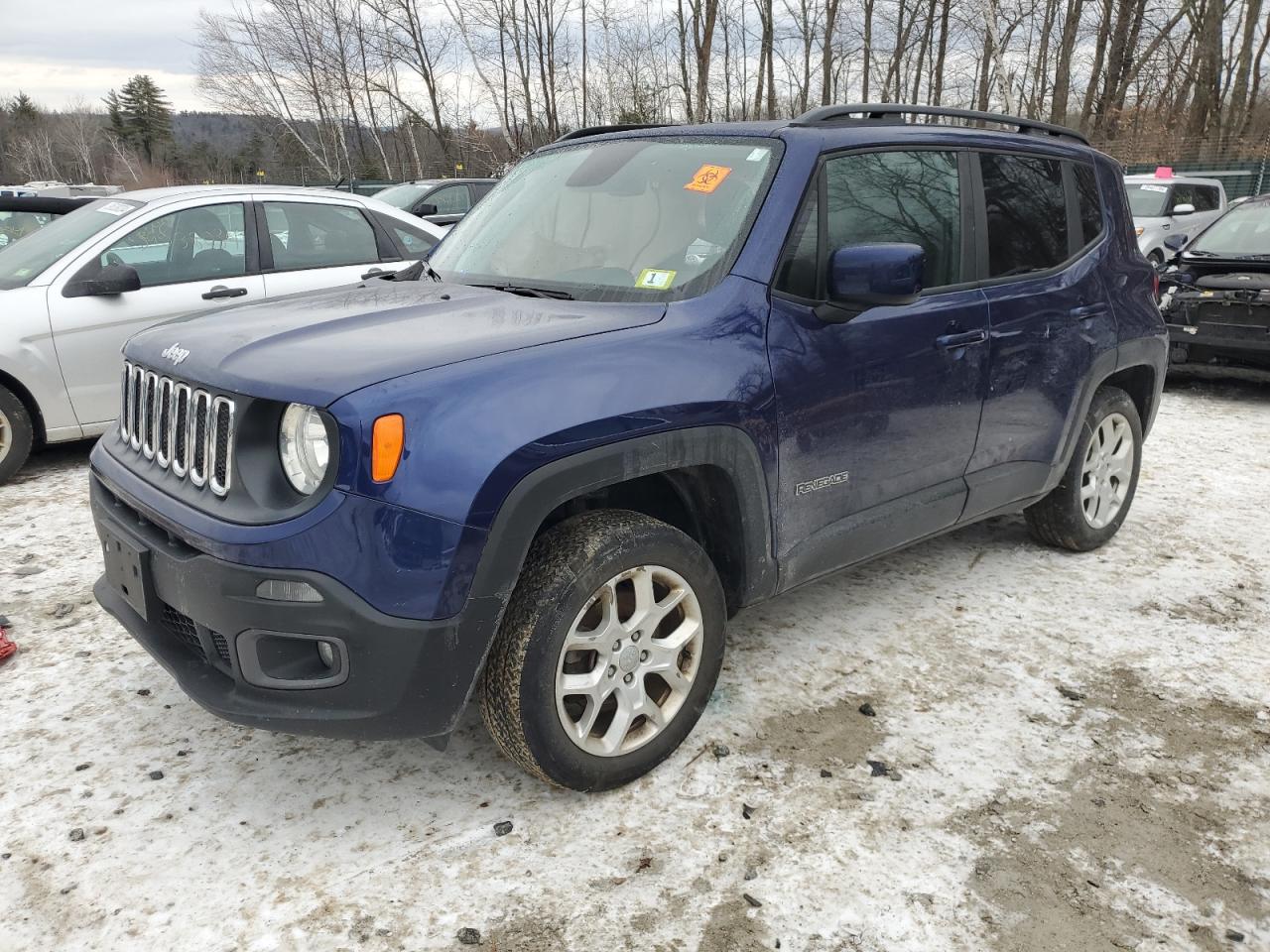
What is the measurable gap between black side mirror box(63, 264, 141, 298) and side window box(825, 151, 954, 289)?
173 inches

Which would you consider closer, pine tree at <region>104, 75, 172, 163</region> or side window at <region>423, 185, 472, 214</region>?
side window at <region>423, 185, 472, 214</region>

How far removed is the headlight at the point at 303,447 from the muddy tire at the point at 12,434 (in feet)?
13.7

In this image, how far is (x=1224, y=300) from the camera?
7445 mm

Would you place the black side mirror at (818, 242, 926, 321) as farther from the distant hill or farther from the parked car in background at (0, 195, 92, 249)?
the distant hill

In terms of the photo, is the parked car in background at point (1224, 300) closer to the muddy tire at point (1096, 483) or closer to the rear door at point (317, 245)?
the muddy tire at point (1096, 483)

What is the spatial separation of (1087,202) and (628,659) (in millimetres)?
3080

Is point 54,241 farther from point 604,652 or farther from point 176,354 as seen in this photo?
point 604,652

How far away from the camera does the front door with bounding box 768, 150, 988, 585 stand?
2889 mm

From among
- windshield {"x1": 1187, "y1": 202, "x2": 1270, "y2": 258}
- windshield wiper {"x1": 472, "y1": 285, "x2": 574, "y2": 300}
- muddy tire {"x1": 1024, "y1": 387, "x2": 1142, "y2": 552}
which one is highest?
windshield wiper {"x1": 472, "y1": 285, "x2": 574, "y2": 300}

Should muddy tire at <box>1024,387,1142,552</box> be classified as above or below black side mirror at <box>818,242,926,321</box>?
below

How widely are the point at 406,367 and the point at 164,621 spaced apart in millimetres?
1012

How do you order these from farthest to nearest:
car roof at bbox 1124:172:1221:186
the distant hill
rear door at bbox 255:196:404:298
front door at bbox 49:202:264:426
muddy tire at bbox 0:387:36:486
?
the distant hill < car roof at bbox 1124:172:1221:186 < rear door at bbox 255:196:404:298 < front door at bbox 49:202:264:426 < muddy tire at bbox 0:387:36:486

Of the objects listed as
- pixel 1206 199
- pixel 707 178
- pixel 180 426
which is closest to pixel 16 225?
pixel 180 426

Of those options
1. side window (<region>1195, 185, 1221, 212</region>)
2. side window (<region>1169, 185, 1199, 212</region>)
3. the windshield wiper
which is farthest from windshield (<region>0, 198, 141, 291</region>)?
side window (<region>1195, 185, 1221, 212</region>)
